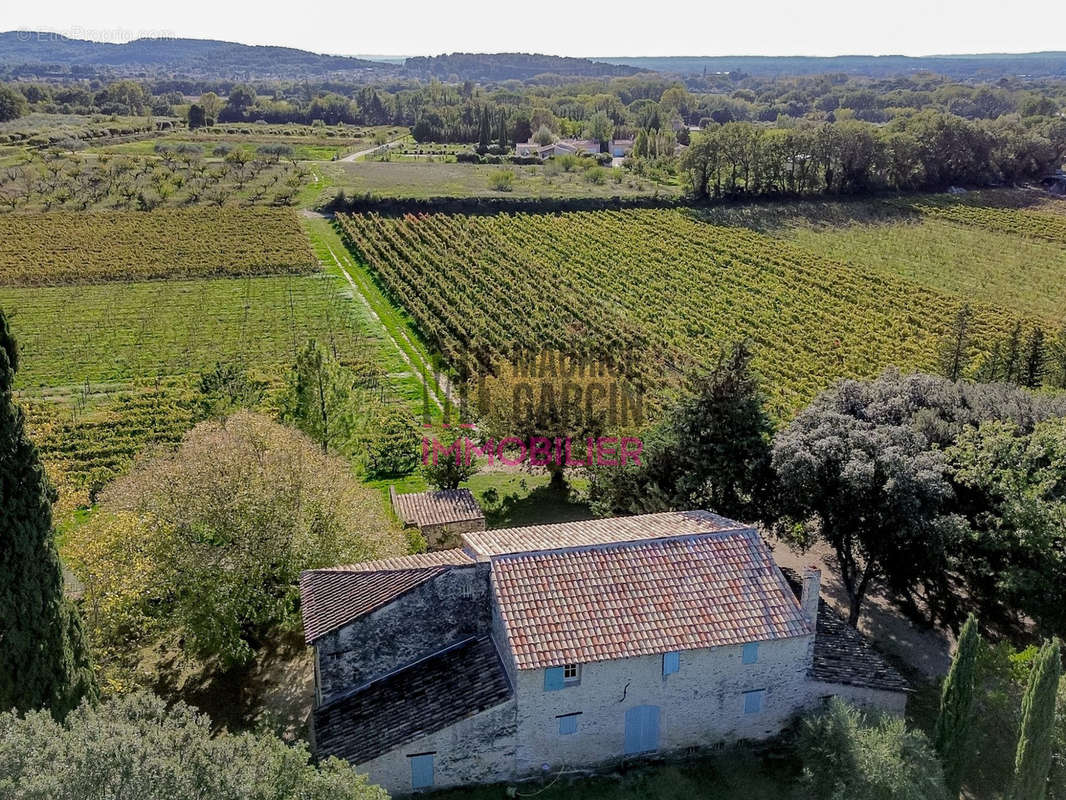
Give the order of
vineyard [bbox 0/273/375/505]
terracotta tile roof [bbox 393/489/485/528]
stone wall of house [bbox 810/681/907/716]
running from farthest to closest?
vineyard [bbox 0/273/375/505], terracotta tile roof [bbox 393/489/485/528], stone wall of house [bbox 810/681/907/716]

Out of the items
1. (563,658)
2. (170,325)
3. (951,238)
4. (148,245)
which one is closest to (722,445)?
(563,658)

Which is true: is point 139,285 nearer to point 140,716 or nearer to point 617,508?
point 617,508

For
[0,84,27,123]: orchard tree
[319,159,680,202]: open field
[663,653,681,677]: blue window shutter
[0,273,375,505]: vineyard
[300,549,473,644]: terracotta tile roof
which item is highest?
[0,84,27,123]: orchard tree

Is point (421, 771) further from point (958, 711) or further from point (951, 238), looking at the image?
point (951, 238)

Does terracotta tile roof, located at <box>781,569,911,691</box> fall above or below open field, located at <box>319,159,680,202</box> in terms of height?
below

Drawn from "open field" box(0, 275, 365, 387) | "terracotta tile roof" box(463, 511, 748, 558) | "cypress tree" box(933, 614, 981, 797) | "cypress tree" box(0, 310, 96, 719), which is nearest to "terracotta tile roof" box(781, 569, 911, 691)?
"cypress tree" box(933, 614, 981, 797)

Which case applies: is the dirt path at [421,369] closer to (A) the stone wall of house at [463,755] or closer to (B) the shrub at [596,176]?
(A) the stone wall of house at [463,755]

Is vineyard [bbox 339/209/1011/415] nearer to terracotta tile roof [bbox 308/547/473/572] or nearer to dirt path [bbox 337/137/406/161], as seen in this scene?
terracotta tile roof [bbox 308/547/473/572]
